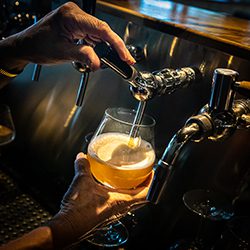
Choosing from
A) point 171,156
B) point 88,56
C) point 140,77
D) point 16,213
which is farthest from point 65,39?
point 16,213

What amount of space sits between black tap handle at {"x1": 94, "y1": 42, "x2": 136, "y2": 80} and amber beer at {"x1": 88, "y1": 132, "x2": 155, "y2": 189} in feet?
0.46

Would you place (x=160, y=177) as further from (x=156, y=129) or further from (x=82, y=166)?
(x=156, y=129)

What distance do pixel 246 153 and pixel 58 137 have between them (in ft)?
2.15

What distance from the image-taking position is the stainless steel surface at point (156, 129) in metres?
0.87

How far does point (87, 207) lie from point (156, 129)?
34 centimetres

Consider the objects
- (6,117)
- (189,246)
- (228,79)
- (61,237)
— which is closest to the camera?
(228,79)

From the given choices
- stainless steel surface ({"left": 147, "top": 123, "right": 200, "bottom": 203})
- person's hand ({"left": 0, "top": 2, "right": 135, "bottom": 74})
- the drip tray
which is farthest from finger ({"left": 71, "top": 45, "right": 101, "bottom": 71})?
the drip tray

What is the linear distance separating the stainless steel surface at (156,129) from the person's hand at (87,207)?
5.2 inches

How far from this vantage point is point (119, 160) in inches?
29.2

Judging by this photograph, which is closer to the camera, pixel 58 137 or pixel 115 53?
pixel 115 53

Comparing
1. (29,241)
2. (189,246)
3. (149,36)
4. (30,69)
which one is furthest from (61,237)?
(30,69)

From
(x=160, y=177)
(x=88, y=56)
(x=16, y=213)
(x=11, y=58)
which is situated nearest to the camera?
(x=160, y=177)

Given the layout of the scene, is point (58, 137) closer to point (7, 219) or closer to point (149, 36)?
point (7, 219)

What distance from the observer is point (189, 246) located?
879 millimetres
